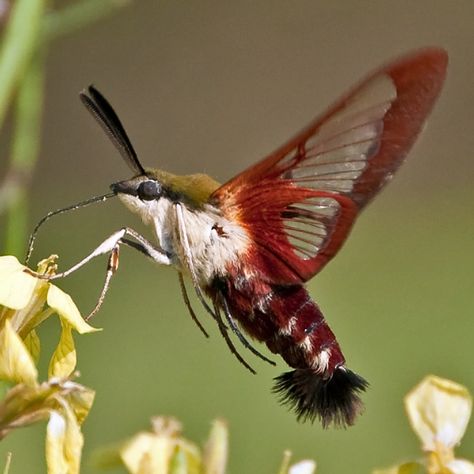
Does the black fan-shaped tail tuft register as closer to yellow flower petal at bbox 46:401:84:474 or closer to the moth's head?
the moth's head

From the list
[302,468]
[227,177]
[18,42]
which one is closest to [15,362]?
[302,468]

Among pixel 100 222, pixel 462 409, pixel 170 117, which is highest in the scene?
pixel 170 117

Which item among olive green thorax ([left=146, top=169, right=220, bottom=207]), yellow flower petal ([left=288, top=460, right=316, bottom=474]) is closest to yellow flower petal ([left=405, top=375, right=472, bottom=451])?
yellow flower petal ([left=288, top=460, right=316, bottom=474])

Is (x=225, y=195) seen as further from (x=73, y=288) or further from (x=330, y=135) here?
(x=73, y=288)

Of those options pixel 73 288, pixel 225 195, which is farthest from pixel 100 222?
pixel 225 195

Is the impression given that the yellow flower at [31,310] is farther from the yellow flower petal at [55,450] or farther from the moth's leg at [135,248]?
the moth's leg at [135,248]

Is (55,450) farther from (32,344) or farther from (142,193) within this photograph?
(142,193)
